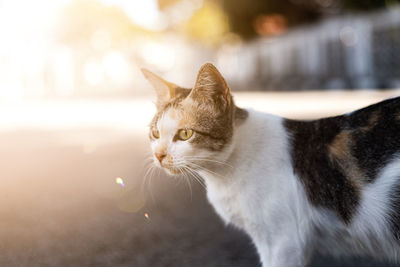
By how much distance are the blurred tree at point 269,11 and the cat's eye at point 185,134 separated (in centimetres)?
2190

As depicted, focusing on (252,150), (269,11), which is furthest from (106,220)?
(269,11)

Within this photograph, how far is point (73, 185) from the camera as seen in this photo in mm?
3857

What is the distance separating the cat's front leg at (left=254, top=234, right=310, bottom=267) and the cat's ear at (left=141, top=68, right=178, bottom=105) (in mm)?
955

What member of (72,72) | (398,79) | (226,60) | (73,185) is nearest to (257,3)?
(226,60)

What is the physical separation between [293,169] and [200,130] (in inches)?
18.7

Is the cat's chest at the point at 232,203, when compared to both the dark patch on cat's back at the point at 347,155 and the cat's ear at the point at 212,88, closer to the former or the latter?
the dark patch on cat's back at the point at 347,155

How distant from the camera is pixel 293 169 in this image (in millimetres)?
1891

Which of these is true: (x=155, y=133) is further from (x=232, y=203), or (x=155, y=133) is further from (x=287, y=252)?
(x=287, y=252)

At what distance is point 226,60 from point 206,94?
29.8m

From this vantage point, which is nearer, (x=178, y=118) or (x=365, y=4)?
(x=178, y=118)

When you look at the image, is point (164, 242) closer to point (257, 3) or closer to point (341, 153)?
point (341, 153)

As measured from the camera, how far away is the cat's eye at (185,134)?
6.51 feet

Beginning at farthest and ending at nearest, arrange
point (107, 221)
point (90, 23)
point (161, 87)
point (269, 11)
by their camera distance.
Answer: point (90, 23) → point (269, 11) → point (107, 221) → point (161, 87)

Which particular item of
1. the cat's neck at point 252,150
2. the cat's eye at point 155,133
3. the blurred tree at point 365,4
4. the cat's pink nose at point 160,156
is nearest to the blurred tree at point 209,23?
the blurred tree at point 365,4
